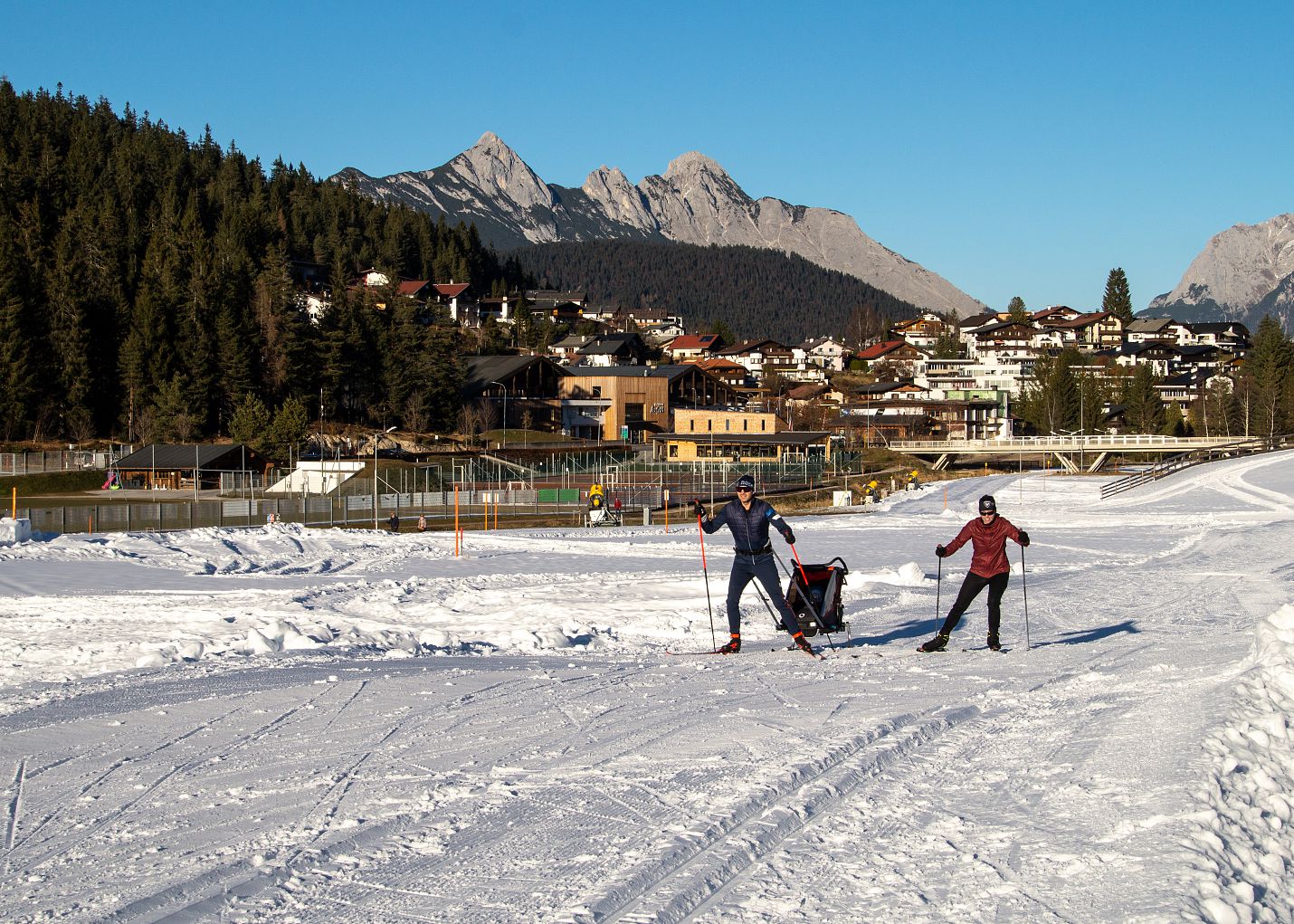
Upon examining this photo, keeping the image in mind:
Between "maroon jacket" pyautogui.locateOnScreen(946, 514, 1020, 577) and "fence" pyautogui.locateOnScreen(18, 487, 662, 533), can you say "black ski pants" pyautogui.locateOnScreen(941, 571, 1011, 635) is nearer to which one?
"maroon jacket" pyautogui.locateOnScreen(946, 514, 1020, 577)

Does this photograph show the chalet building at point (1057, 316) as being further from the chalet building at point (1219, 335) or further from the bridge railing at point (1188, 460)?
the bridge railing at point (1188, 460)

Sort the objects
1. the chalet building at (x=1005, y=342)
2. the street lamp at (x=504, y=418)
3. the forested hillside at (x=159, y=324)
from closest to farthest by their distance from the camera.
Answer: the forested hillside at (x=159, y=324), the street lamp at (x=504, y=418), the chalet building at (x=1005, y=342)

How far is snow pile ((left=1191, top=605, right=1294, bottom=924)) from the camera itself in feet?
15.0

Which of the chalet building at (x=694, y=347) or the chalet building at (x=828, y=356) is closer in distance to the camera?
the chalet building at (x=828, y=356)

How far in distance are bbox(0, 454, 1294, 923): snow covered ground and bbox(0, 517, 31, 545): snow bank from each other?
7356 mm

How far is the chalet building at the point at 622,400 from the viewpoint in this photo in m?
90.9

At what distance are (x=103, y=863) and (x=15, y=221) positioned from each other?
90.0 m

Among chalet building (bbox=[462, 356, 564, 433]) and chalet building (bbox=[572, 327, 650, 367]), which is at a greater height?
chalet building (bbox=[572, 327, 650, 367])

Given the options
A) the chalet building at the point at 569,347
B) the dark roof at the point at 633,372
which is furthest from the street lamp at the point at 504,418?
the chalet building at the point at 569,347

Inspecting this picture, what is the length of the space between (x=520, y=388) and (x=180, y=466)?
36.3m

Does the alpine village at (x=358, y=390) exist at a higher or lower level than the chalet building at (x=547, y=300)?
lower

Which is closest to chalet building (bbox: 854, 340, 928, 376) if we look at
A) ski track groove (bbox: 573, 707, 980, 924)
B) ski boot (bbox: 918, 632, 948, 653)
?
ski boot (bbox: 918, 632, 948, 653)

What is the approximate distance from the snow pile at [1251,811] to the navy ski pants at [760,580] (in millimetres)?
3762

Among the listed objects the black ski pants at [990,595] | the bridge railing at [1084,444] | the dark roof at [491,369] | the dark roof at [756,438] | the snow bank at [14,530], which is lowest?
the black ski pants at [990,595]
